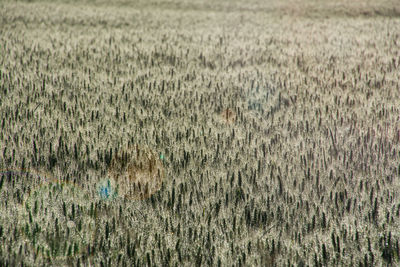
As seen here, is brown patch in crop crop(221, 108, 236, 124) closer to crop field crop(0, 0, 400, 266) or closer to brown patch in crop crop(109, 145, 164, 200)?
crop field crop(0, 0, 400, 266)

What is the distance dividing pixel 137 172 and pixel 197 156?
373 mm

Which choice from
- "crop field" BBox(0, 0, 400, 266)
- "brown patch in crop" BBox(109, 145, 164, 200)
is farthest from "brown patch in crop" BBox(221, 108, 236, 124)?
"brown patch in crop" BBox(109, 145, 164, 200)

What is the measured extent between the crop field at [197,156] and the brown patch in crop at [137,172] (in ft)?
0.04

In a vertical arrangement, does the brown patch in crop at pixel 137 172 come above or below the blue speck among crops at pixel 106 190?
above

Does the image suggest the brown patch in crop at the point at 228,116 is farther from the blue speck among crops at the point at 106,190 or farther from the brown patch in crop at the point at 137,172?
the blue speck among crops at the point at 106,190

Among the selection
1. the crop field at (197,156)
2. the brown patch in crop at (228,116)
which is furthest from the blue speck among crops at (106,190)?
the brown patch in crop at (228,116)

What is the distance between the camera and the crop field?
194 cm

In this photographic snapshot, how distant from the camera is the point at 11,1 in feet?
37.0

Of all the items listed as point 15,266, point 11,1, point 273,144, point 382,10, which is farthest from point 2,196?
point 382,10

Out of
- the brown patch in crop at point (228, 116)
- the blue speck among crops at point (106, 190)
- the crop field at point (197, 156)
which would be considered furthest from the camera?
the brown patch in crop at point (228, 116)

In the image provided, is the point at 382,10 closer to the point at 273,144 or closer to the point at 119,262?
the point at 273,144

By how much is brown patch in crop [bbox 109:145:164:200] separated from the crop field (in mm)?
12

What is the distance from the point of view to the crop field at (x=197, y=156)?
1.94 m

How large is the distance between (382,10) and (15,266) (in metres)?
11.9
